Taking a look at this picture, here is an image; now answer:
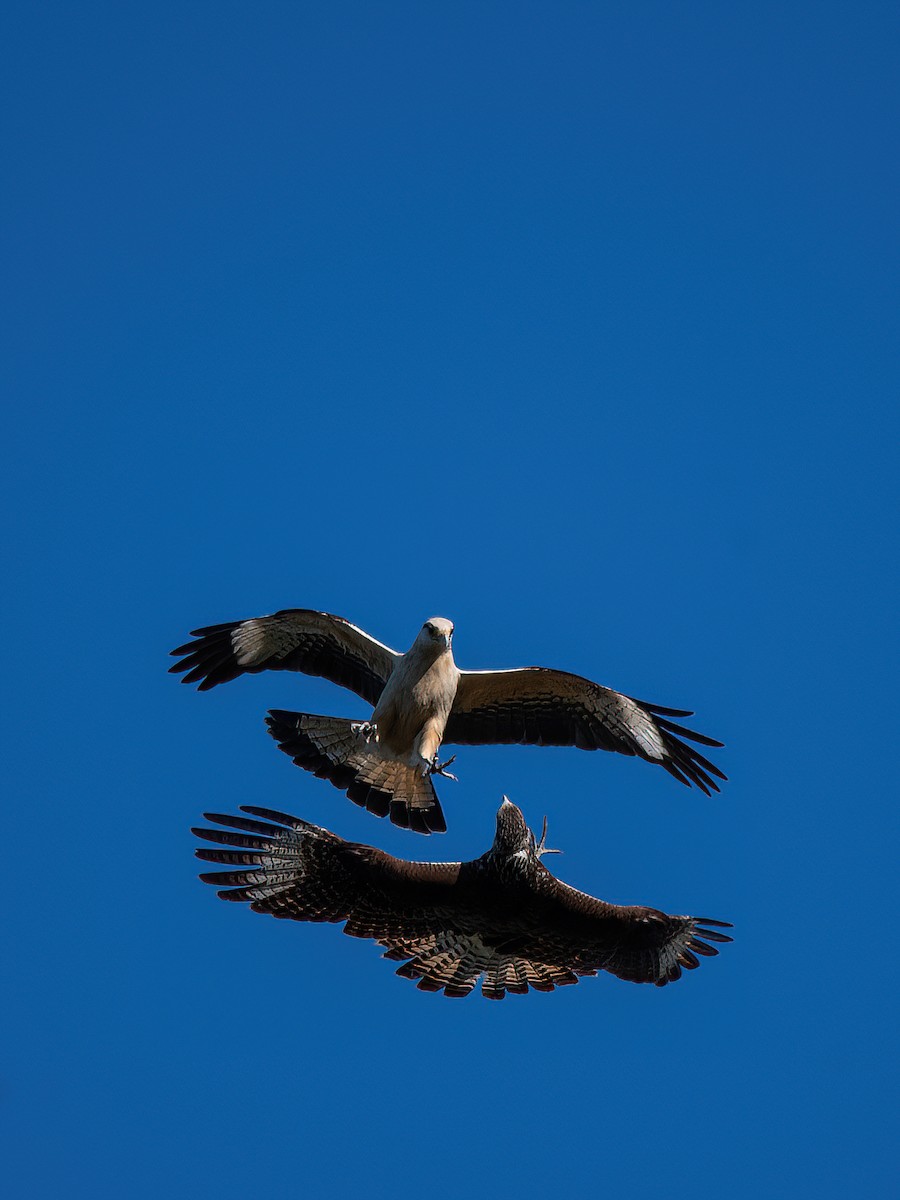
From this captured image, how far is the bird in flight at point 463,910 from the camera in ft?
32.9

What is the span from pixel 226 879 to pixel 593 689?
3076 mm

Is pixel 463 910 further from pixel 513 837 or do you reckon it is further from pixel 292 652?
pixel 292 652

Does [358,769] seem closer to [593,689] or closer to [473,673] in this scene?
[473,673]

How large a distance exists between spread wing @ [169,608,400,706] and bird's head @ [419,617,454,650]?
59cm

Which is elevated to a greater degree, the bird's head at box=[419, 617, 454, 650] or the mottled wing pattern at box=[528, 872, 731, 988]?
the bird's head at box=[419, 617, 454, 650]

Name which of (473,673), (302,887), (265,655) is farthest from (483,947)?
(265,655)

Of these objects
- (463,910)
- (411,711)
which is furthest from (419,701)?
(463,910)

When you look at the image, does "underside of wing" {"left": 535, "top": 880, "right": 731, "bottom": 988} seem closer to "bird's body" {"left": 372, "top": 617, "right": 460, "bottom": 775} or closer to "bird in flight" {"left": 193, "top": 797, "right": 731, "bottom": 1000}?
"bird in flight" {"left": 193, "top": 797, "right": 731, "bottom": 1000}

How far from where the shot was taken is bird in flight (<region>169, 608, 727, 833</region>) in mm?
11141

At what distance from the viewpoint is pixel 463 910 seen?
1027 centimetres

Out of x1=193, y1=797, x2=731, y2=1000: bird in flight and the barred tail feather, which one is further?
the barred tail feather

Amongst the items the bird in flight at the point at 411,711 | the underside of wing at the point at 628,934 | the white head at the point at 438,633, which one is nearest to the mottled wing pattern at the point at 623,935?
the underside of wing at the point at 628,934

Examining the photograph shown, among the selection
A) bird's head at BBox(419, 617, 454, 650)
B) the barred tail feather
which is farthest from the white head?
the barred tail feather

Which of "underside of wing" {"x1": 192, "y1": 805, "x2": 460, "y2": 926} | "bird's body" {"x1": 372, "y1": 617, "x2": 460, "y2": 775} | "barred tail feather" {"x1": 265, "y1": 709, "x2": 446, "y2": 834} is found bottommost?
"underside of wing" {"x1": 192, "y1": 805, "x2": 460, "y2": 926}
